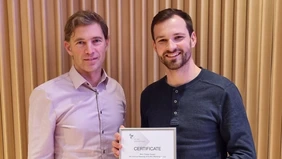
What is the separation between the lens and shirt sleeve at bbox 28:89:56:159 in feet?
A: 4.83

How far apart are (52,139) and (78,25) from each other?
0.55 m

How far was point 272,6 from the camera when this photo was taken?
5.54 ft

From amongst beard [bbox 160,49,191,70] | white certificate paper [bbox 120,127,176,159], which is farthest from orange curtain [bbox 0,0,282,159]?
white certificate paper [bbox 120,127,176,159]

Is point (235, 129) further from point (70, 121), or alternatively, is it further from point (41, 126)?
point (41, 126)

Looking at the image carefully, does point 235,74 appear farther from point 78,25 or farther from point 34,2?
point 34,2

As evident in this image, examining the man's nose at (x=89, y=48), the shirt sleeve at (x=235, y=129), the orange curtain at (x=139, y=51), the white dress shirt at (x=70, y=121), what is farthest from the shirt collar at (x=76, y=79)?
the shirt sleeve at (x=235, y=129)

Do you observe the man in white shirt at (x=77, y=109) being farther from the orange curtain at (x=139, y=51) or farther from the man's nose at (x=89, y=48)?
the orange curtain at (x=139, y=51)

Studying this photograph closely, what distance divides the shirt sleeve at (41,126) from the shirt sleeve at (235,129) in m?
0.77

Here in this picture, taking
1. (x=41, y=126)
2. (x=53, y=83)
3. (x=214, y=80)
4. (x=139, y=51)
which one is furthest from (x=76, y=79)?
(x=214, y=80)

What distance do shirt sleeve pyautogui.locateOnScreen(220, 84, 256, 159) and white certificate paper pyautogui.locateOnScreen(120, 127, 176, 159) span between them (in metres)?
0.24

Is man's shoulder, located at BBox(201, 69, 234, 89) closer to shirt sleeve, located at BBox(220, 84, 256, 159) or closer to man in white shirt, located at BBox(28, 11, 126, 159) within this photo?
shirt sleeve, located at BBox(220, 84, 256, 159)

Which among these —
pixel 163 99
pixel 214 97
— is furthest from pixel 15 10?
pixel 214 97

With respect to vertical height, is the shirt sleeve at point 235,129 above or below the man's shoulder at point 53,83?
below

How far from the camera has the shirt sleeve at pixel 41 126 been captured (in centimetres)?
147
